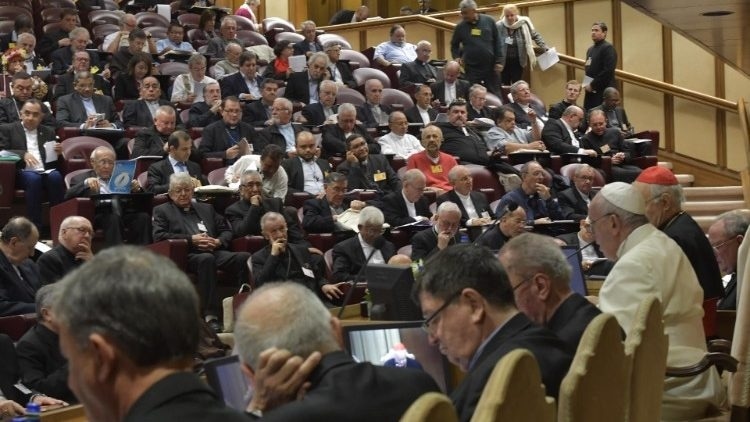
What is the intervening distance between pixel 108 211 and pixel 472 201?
2736 millimetres

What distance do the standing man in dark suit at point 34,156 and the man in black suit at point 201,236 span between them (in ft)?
2.65

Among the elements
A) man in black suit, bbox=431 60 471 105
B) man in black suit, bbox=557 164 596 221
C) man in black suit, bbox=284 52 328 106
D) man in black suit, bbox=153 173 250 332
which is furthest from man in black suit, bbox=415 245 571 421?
man in black suit, bbox=431 60 471 105

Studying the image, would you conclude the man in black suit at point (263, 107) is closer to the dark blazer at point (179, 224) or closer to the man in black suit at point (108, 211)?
the dark blazer at point (179, 224)

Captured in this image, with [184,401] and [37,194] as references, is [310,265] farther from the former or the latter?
[184,401]

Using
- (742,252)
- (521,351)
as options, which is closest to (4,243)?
(742,252)

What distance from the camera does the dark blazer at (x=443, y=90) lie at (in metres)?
11.8

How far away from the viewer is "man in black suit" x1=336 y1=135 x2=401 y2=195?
29.7 ft

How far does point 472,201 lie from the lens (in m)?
8.82

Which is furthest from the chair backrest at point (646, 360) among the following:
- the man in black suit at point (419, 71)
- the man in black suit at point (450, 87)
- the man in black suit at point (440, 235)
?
the man in black suit at point (419, 71)

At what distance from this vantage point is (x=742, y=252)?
13.6ft

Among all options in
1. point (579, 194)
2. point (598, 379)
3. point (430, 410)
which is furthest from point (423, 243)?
point (430, 410)

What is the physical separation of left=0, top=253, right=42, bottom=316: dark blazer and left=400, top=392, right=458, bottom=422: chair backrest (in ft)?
15.3

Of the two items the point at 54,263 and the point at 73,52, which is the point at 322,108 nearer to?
the point at 73,52

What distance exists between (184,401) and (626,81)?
1176cm
